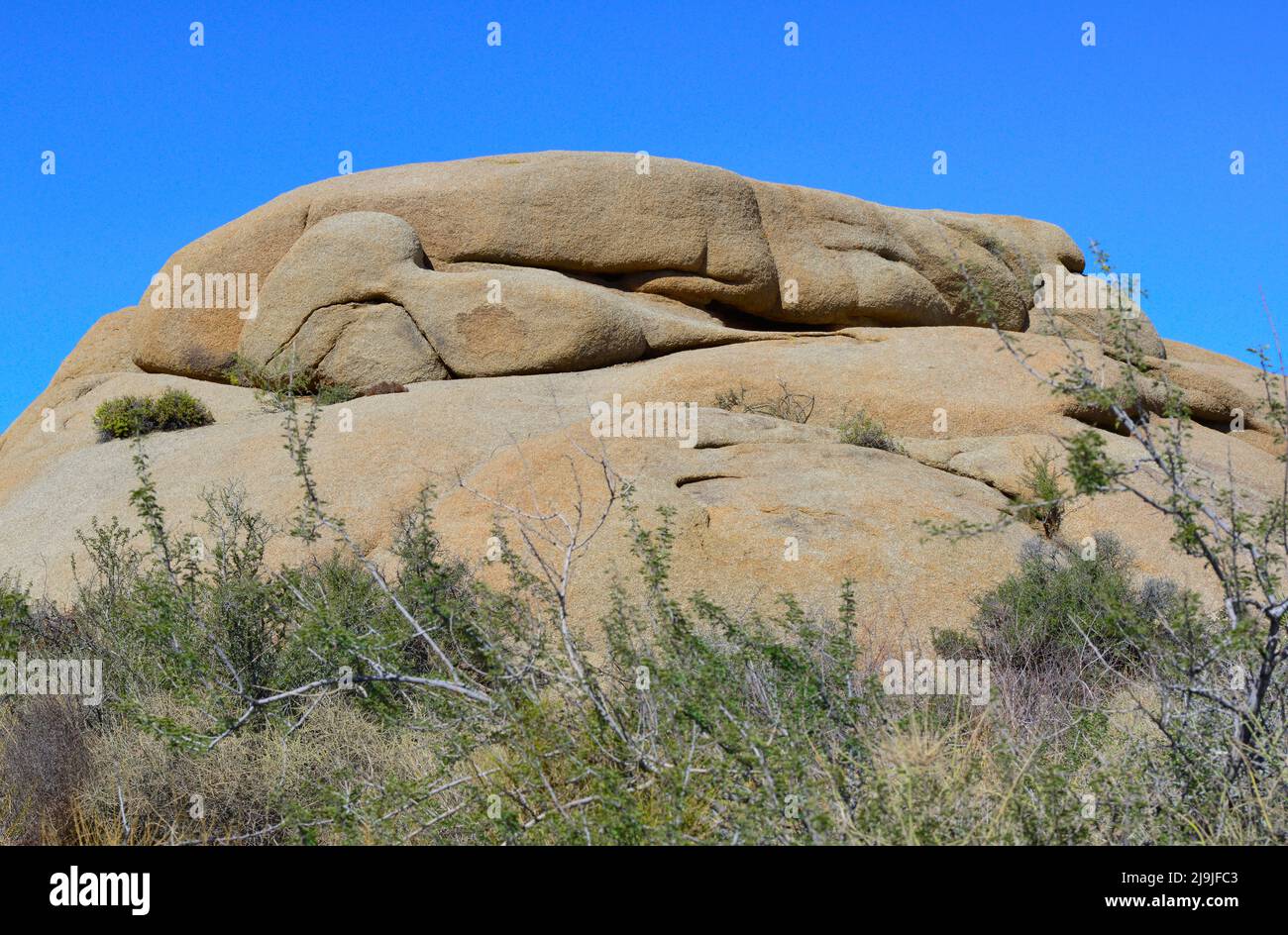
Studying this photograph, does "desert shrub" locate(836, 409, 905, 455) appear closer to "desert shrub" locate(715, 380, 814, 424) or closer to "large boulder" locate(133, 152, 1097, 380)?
"desert shrub" locate(715, 380, 814, 424)

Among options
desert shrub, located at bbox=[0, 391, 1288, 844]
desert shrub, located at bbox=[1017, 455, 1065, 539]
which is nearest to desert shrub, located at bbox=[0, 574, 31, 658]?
desert shrub, located at bbox=[0, 391, 1288, 844]

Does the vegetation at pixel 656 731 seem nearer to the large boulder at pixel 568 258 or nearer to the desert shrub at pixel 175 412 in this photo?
the desert shrub at pixel 175 412

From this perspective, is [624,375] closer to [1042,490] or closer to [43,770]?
[1042,490]

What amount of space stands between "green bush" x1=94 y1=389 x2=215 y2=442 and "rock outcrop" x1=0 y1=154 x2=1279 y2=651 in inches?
26.5

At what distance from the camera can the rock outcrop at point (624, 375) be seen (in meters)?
10.7

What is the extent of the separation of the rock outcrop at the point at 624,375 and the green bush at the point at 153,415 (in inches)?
26.5

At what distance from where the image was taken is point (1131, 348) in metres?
4.57

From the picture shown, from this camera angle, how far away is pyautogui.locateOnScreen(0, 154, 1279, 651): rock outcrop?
1066 centimetres

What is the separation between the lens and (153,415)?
1703 cm

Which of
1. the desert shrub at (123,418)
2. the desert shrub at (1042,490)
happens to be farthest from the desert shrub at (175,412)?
the desert shrub at (1042,490)

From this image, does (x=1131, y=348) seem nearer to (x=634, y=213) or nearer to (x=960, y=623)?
(x=960, y=623)

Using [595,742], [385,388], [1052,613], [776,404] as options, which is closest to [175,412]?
[385,388]

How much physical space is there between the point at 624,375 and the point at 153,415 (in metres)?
7.04
